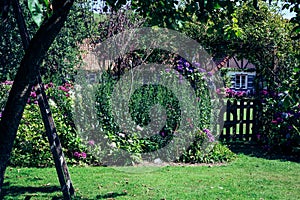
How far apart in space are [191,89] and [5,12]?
18.6ft

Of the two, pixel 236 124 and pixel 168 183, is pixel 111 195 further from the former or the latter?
pixel 236 124

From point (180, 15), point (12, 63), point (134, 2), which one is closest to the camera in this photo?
point (180, 15)

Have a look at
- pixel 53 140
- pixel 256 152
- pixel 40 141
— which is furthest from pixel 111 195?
pixel 256 152

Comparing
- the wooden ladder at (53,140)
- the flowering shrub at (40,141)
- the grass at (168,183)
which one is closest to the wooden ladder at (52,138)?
the wooden ladder at (53,140)

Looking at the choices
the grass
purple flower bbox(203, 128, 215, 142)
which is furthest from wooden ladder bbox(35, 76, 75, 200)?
purple flower bbox(203, 128, 215, 142)

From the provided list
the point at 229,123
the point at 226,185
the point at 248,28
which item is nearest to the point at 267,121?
the point at 229,123

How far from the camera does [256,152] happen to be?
27.0 ft

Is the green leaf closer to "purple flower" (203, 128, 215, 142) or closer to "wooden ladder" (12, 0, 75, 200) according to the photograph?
"wooden ladder" (12, 0, 75, 200)

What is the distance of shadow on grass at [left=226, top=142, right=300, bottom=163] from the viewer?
25.0ft

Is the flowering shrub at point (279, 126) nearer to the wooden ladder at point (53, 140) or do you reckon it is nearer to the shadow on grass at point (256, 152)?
the shadow on grass at point (256, 152)

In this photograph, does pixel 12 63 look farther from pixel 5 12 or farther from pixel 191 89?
pixel 5 12

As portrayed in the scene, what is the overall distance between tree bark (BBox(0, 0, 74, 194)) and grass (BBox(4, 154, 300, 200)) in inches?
98.1

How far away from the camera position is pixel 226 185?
216 inches

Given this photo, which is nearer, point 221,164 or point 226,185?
point 226,185
